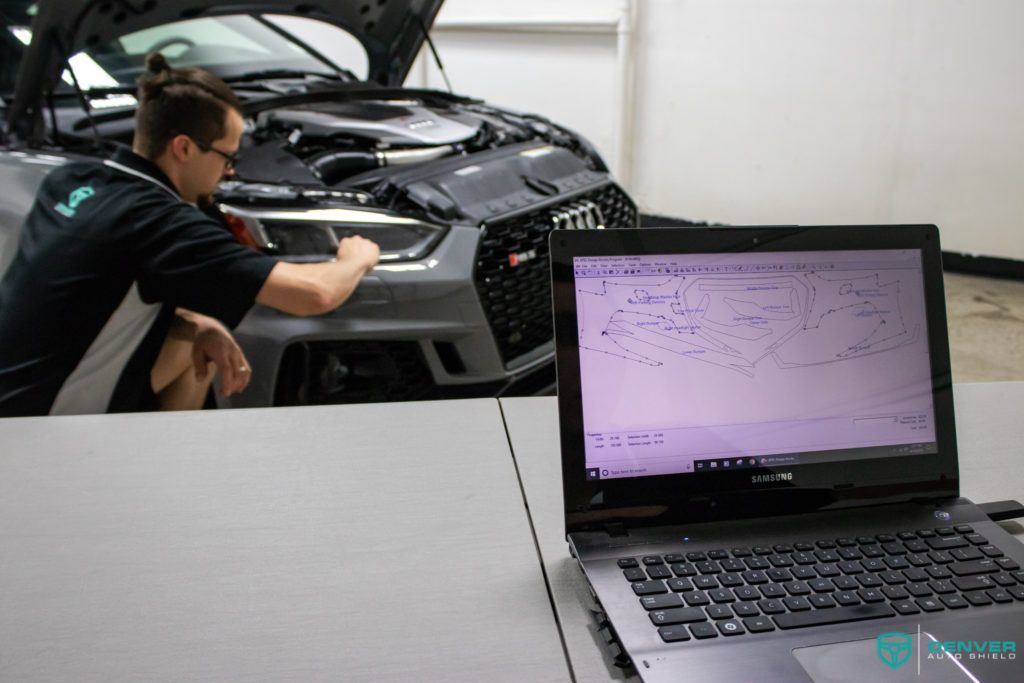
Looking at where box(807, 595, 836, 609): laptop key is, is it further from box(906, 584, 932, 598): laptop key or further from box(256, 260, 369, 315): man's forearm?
box(256, 260, 369, 315): man's forearm

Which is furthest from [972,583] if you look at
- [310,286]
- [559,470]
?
[310,286]

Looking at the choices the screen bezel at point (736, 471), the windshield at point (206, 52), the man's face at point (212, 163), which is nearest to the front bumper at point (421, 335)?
the man's face at point (212, 163)

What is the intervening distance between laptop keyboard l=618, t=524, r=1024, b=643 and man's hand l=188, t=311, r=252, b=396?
4.33 ft

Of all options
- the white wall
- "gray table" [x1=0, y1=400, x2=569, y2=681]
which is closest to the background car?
"gray table" [x1=0, y1=400, x2=569, y2=681]

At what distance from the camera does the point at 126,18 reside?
223 cm

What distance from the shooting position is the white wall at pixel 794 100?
13.0ft

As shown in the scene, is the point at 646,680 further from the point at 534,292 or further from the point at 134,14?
the point at 134,14

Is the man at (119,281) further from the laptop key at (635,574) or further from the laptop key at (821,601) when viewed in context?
the laptop key at (821,601)

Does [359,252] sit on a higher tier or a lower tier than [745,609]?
lower

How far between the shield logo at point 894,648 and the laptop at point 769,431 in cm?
2

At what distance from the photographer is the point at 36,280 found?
5.64ft

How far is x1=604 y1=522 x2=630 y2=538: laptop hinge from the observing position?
90cm

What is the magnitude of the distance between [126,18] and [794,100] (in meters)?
3.12

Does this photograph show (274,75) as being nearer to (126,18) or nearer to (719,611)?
(126,18)
